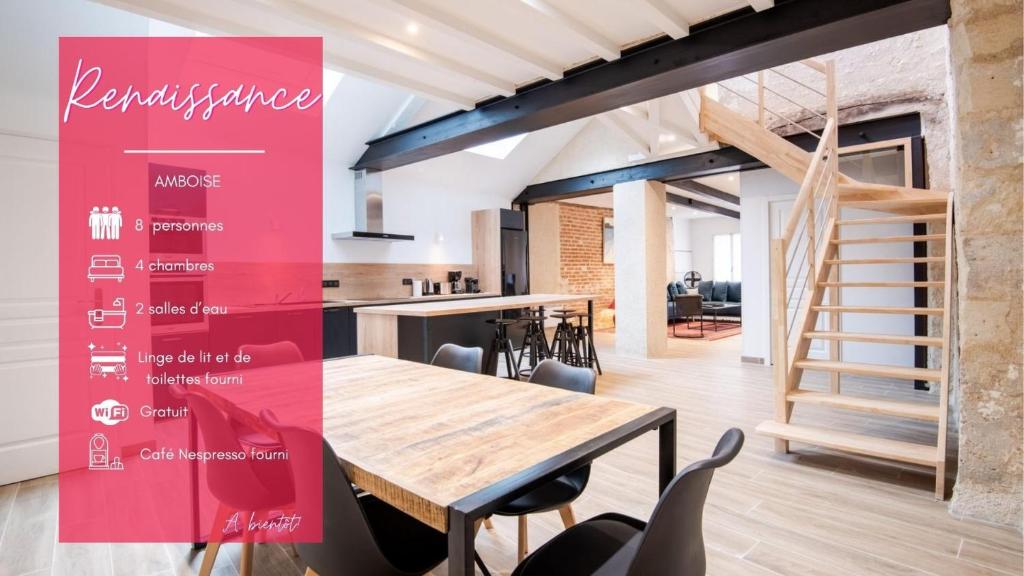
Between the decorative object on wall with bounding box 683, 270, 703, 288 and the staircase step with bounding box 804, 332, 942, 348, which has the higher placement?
the decorative object on wall with bounding box 683, 270, 703, 288

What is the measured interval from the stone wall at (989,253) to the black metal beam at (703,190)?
16.1ft

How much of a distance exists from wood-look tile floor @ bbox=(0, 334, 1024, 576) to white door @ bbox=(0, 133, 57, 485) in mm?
270

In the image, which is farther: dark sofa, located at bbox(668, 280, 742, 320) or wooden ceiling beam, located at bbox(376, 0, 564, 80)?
dark sofa, located at bbox(668, 280, 742, 320)

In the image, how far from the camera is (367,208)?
20.9ft

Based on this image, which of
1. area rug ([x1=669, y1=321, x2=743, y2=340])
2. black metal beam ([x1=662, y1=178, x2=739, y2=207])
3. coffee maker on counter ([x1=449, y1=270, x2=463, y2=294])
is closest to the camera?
coffee maker on counter ([x1=449, y1=270, x2=463, y2=294])

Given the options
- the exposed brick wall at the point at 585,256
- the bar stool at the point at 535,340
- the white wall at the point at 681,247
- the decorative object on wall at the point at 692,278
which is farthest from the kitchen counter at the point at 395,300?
the white wall at the point at 681,247

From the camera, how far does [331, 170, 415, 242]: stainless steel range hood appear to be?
20.7 feet

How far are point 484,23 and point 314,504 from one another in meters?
2.98

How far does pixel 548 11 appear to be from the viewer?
286cm

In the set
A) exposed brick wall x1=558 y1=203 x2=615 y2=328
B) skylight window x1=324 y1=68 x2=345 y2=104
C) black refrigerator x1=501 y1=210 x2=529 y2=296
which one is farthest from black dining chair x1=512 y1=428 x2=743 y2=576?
exposed brick wall x1=558 y1=203 x2=615 y2=328

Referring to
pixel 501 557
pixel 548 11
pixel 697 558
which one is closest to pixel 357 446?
pixel 697 558

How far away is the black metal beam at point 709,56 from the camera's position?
2625mm

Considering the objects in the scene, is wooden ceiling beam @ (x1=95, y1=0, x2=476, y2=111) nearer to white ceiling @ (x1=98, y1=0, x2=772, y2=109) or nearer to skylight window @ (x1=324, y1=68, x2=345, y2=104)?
Answer: white ceiling @ (x1=98, y1=0, x2=772, y2=109)

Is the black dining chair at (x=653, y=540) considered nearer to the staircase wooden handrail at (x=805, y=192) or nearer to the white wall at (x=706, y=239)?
the staircase wooden handrail at (x=805, y=192)
